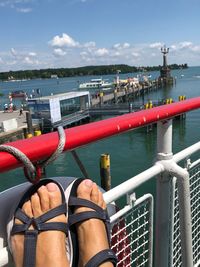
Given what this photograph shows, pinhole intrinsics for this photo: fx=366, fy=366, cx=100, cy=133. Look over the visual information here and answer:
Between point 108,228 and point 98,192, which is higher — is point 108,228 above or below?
below

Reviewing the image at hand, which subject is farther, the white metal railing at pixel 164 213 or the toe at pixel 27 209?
the white metal railing at pixel 164 213

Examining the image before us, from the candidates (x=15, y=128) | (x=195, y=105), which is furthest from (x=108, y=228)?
(x=15, y=128)

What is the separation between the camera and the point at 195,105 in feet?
6.75

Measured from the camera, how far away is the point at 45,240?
117 centimetres

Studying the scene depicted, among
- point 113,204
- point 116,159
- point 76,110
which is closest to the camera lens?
point 113,204

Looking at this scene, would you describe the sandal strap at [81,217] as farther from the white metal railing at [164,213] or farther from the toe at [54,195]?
the white metal railing at [164,213]

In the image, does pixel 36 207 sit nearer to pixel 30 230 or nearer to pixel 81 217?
pixel 30 230

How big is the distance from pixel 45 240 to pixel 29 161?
27 centimetres

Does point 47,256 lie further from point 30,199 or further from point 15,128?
point 15,128

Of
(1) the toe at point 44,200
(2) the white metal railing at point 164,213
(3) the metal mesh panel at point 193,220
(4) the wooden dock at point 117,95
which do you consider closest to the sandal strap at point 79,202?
(1) the toe at point 44,200

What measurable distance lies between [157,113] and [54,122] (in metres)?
29.8

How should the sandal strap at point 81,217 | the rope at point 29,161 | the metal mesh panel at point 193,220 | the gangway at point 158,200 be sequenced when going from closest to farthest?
the rope at point 29,161 < the sandal strap at point 81,217 < the gangway at point 158,200 < the metal mesh panel at point 193,220

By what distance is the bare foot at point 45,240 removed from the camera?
1.15 metres

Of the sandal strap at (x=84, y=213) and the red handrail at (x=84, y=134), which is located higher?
the red handrail at (x=84, y=134)
